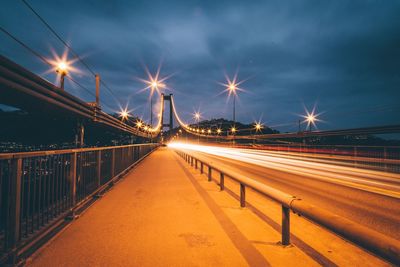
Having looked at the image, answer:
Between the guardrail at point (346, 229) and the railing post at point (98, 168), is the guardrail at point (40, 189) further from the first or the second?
the guardrail at point (346, 229)

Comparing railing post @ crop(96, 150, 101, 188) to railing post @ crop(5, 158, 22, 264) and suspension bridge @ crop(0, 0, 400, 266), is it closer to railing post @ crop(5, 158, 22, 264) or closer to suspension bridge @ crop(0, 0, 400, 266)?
suspension bridge @ crop(0, 0, 400, 266)

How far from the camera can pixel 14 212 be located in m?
3.54

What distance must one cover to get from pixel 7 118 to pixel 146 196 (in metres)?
12.0

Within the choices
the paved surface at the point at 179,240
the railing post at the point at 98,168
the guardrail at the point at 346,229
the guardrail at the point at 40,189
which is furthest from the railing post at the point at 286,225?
the railing post at the point at 98,168

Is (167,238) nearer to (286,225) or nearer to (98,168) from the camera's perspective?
(286,225)

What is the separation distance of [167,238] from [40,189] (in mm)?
2266

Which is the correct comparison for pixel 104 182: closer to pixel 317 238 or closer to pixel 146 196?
pixel 146 196

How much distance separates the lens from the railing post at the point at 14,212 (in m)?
3.47

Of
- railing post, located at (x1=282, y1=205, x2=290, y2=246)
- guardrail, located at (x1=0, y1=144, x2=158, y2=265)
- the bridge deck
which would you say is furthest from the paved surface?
guardrail, located at (x1=0, y1=144, x2=158, y2=265)

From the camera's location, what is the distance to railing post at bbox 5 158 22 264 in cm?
347

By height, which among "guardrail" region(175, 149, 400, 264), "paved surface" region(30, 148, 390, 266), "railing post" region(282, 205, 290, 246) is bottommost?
"paved surface" region(30, 148, 390, 266)

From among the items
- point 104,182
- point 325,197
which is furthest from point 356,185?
point 104,182

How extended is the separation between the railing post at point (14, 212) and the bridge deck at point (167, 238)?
15.3 inches

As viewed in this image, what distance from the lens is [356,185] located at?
10508mm
